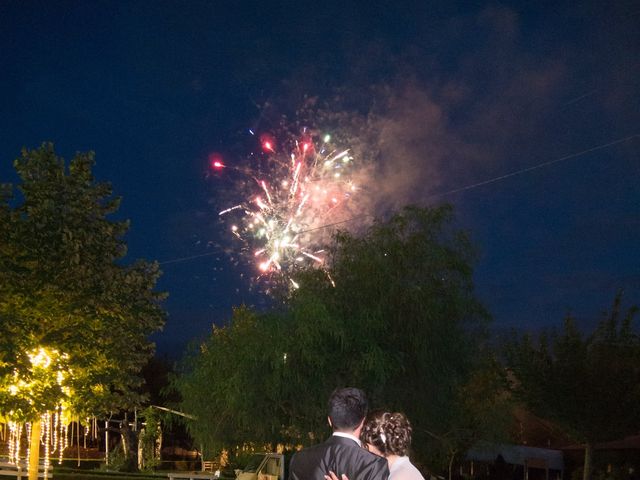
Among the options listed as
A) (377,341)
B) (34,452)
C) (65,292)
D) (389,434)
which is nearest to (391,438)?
(389,434)

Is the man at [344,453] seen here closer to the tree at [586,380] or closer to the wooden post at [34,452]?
the wooden post at [34,452]

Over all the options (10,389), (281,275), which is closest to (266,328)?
(281,275)

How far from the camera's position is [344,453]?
4.65m

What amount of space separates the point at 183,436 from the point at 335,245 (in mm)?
42745

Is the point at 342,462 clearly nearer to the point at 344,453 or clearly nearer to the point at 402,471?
the point at 344,453

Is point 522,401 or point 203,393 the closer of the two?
point 203,393

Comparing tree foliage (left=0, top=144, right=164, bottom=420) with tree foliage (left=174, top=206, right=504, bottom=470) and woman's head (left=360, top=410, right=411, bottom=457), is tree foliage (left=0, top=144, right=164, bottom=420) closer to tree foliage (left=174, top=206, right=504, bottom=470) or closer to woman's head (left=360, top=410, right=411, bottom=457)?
tree foliage (left=174, top=206, right=504, bottom=470)

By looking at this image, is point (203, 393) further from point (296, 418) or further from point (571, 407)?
point (571, 407)

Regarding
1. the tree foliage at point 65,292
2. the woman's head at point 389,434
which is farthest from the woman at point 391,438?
the tree foliage at point 65,292

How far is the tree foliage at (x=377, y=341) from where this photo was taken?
18.3m

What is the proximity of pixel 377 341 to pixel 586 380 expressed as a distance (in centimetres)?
1094

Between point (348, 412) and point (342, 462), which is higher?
point (348, 412)

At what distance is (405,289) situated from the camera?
1897cm

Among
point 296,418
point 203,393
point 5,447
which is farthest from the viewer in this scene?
point 5,447
